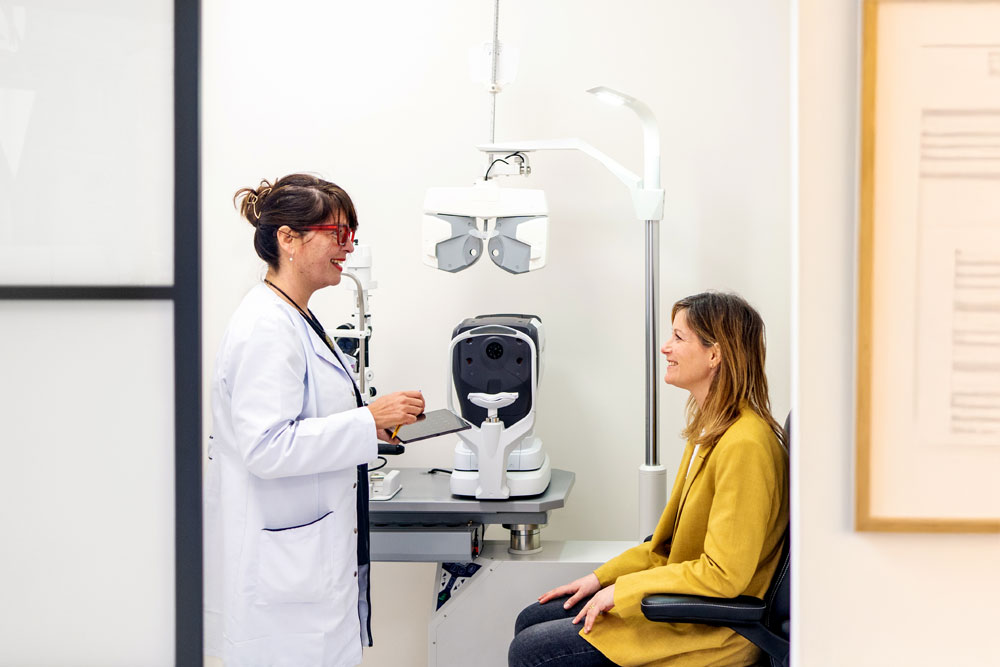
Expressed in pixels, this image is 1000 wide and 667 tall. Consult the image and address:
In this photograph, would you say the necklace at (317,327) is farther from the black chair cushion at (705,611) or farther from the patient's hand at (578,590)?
the black chair cushion at (705,611)

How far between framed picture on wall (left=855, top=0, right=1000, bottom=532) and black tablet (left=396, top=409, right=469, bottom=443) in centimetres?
97

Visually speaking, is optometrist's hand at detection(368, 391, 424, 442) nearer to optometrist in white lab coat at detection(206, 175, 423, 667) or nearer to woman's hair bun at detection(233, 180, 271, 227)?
optometrist in white lab coat at detection(206, 175, 423, 667)

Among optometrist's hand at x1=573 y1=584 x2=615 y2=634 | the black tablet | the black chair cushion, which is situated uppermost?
the black tablet

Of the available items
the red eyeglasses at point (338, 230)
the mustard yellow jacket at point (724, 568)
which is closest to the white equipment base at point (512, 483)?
the mustard yellow jacket at point (724, 568)

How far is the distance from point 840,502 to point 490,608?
1.25 m

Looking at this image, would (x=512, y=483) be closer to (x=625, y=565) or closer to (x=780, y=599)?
(x=625, y=565)

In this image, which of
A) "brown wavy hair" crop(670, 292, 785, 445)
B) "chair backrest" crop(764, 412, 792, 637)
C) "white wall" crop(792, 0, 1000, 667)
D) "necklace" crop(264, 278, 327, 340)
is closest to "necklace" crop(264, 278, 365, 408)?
"necklace" crop(264, 278, 327, 340)

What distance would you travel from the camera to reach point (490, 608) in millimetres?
2131

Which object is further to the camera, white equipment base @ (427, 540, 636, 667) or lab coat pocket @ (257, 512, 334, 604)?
white equipment base @ (427, 540, 636, 667)

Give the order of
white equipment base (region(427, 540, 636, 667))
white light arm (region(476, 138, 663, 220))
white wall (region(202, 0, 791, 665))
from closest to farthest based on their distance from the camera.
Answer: white equipment base (region(427, 540, 636, 667)), white light arm (region(476, 138, 663, 220)), white wall (region(202, 0, 791, 665))

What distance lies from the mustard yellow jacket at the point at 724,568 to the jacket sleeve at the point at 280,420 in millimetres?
584

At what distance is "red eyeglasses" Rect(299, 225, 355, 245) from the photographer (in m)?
1.75

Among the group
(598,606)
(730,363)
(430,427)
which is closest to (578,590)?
(598,606)
